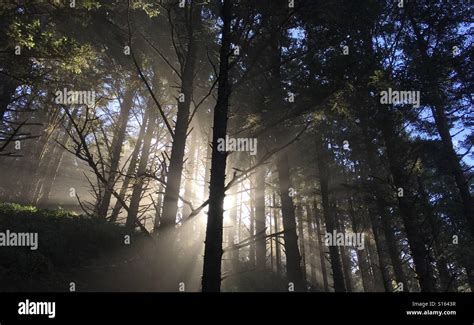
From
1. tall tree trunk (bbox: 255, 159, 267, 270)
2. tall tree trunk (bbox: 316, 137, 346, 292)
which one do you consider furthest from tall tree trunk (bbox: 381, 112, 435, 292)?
tall tree trunk (bbox: 316, 137, 346, 292)

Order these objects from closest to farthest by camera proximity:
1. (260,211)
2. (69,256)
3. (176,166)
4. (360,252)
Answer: (176,166)
(69,256)
(260,211)
(360,252)

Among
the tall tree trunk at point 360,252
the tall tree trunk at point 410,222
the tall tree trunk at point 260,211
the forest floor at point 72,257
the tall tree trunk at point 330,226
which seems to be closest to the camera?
the tall tree trunk at point 410,222

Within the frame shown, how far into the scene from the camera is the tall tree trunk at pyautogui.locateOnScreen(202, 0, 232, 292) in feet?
9.83

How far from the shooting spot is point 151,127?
1894 cm

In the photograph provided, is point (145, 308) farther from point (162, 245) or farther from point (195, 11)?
point (195, 11)

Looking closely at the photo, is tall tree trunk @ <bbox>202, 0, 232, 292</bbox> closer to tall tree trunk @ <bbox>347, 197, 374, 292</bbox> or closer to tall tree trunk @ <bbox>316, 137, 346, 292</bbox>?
tall tree trunk @ <bbox>316, 137, 346, 292</bbox>

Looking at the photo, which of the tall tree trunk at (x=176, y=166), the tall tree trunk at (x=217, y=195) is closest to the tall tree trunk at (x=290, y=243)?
the tall tree trunk at (x=176, y=166)

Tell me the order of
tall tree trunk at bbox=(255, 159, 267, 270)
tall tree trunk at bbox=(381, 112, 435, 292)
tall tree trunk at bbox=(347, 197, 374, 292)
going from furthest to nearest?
tall tree trunk at bbox=(347, 197, 374, 292) → tall tree trunk at bbox=(255, 159, 267, 270) → tall tree trunk at bbox=(381, 112, 435, 292)

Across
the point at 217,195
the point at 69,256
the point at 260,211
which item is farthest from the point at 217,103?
the point at 260,211

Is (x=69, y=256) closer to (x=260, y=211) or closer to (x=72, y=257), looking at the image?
(x=72, y=257)

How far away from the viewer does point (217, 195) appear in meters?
3.23

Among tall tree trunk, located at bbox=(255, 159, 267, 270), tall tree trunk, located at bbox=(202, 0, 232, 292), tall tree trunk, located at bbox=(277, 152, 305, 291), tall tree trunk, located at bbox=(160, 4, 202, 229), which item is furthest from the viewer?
tall tree trunk, located at bbox=(255, 159, 267, 270)

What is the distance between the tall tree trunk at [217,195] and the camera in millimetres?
2996

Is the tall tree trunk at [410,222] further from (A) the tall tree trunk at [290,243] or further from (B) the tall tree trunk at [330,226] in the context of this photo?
(B) the tall tree trunk at [330,226]
